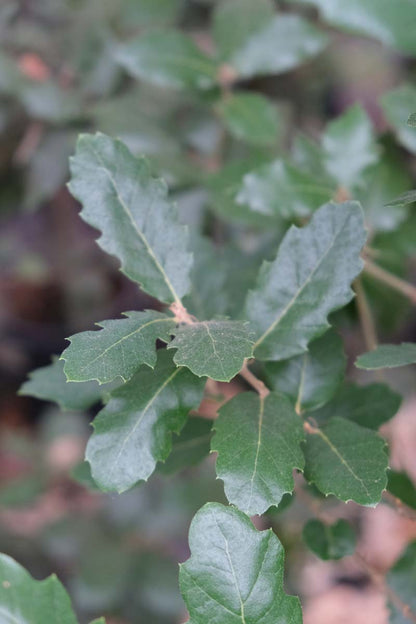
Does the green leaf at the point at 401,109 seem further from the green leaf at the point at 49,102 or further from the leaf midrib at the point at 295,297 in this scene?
the green leaf at the point at 49,102

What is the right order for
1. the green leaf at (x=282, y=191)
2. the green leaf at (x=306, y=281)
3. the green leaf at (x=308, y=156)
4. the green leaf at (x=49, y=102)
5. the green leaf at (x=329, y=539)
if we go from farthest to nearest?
the green leaf at (x=49, y=102), the green leaf at (x=308, y=156), the green leaf at (x=282, y=191), the green leaf at (x=329, y=539), the green leaf at (x=306, y=281)

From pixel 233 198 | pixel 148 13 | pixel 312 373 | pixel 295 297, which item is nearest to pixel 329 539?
pixel 312 373

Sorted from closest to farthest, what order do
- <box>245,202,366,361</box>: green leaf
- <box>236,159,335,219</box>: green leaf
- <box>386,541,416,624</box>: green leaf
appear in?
<box>245,202,366,361</box>: green leaf
<box>386,541,416,624</box>: green leaf
<box>236,159,335,219</box>: green leaf

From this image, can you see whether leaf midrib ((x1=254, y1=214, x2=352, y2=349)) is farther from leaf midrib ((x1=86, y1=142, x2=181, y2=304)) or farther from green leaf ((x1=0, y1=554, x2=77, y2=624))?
green leaf ((x1=0, y1=554, x2=77, y2=624))

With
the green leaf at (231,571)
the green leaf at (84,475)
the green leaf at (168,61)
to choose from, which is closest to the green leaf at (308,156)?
the green leaf at (168,61)

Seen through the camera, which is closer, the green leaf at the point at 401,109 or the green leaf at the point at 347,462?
the green leaf at the point at 347,462

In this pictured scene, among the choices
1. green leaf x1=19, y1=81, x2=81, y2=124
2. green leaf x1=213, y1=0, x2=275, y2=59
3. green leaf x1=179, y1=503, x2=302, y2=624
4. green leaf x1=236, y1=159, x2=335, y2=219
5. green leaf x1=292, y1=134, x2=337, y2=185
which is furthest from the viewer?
green leaf x1=19, y1=81, x2=81, y2=124

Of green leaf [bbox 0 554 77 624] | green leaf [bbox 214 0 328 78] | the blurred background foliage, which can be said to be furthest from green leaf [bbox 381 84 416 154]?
green leaf [bbox 0 554 77 624]

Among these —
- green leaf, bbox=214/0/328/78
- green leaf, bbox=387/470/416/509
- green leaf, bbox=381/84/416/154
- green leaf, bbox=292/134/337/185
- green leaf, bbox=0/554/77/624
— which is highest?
green leaf, bbox=214/0/328/78
